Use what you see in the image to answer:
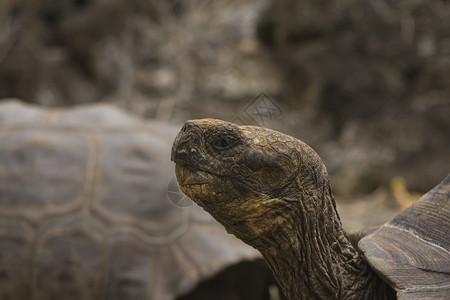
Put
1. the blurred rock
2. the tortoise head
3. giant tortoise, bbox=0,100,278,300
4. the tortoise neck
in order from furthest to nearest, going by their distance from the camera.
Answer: the blurred rock < giant tortoise, bbox=0,100,278,300 < the tortoise neck < the tortoise head

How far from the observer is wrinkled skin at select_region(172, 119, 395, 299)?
151 cm

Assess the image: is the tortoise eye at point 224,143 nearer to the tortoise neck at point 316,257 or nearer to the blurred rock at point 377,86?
the tortoise neck at point 316,257

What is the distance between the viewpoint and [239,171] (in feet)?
4.98

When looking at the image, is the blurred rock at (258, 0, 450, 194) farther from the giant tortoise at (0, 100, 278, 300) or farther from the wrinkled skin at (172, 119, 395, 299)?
the wrinkled skin at (172, 119, 395, 299)

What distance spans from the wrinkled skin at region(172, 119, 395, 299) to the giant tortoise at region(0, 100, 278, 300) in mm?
1490

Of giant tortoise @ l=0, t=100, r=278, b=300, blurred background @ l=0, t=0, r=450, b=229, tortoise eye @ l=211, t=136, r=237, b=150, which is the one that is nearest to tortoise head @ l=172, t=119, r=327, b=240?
tortoise eye @ l=211, t=136, r=237, b=150

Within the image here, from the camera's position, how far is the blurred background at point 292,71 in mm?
5441

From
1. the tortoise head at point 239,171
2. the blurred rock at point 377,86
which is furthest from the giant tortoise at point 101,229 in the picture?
the blurred rock at point 377,86

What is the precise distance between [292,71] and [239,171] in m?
4.81

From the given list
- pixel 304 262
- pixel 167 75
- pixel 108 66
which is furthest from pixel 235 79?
pixel 304 262

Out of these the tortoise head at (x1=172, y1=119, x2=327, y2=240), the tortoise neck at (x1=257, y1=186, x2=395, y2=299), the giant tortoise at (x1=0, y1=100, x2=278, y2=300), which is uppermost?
the tortoise head at (x1=172, y1=119, x2=327, y2=240)

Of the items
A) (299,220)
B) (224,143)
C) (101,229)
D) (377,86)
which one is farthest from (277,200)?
(377,86)

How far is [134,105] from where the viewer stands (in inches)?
260

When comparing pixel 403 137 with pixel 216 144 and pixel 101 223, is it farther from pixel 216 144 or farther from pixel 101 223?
pixel 216 144
